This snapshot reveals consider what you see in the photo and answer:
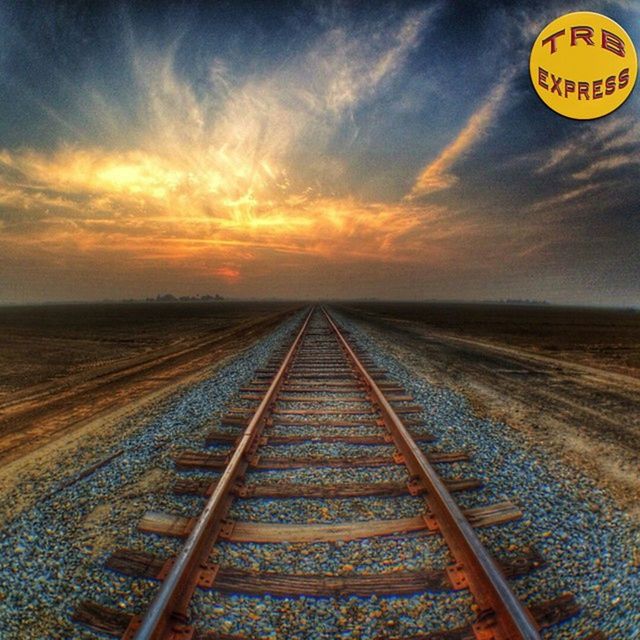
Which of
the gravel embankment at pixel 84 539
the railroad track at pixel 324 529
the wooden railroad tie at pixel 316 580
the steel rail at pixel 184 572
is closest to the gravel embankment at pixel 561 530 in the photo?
the railroad track at pixel 324 529

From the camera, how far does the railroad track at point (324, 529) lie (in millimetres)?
2164

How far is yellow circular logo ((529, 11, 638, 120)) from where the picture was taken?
249 inches

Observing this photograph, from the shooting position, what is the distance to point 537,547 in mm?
2957

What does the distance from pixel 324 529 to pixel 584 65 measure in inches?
338

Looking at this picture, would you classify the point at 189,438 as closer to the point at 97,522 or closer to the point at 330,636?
the point at 97,522

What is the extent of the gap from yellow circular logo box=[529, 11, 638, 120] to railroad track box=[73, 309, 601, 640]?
6.53 m

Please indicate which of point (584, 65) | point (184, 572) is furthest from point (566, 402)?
point (184, 572)

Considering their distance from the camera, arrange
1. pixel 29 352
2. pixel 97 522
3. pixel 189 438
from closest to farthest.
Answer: pixel 97 522, pixel 189 438, pixel 29 352

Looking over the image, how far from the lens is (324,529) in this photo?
10.1 feet

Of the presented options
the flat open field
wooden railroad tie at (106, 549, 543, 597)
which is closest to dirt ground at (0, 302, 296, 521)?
the flat open field

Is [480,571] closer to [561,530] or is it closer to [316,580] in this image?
[316,580]

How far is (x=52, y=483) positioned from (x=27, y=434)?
2722 millimetres

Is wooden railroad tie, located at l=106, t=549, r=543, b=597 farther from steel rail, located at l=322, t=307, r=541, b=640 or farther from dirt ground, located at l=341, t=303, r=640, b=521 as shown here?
dirt ground, located at l=341, t=303, r=640, b=521

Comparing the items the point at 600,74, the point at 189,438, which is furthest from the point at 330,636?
the point at 600,74
